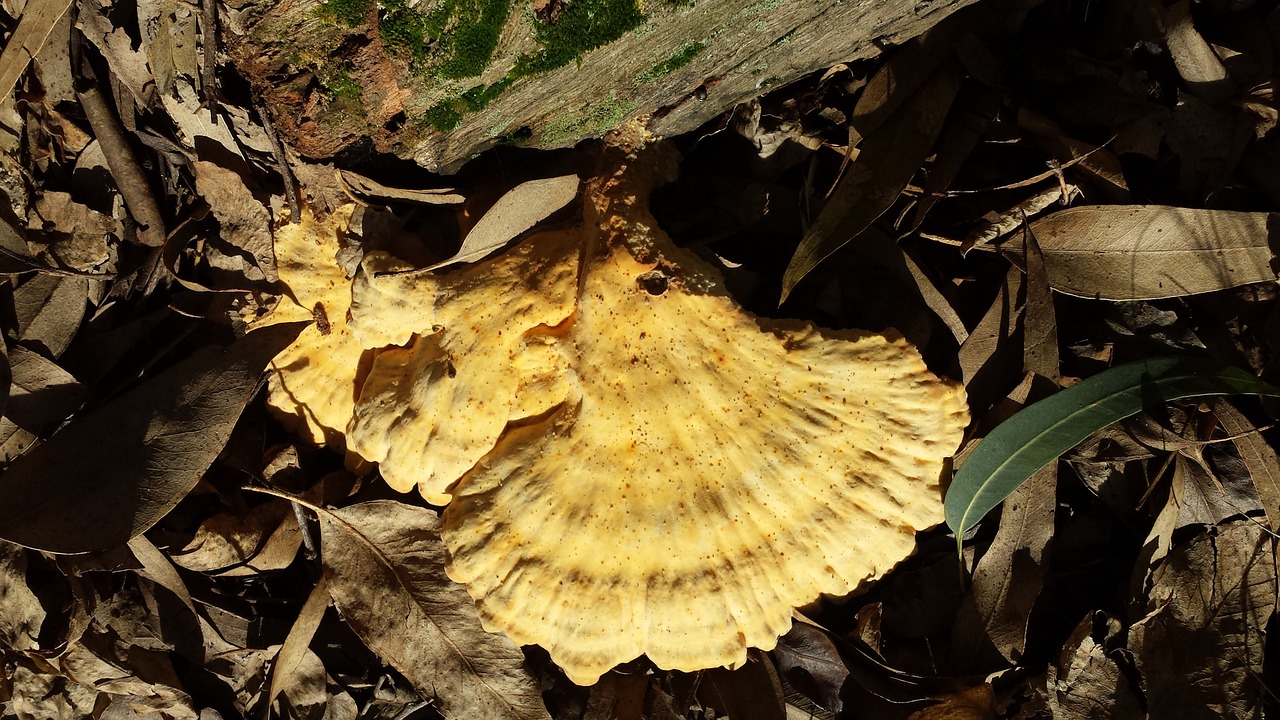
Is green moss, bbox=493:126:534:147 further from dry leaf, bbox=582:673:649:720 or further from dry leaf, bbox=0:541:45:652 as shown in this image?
dry leaf, bbox=0:541:45:652

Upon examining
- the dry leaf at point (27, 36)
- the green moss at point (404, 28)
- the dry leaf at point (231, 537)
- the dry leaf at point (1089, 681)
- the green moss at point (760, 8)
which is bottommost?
the dry leaf at point (1089, 681)

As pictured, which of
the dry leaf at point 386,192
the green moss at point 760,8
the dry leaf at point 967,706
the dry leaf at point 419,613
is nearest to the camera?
the green moss at point 760,8

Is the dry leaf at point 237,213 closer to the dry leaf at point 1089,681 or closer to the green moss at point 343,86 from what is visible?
the green moss at point 343,86

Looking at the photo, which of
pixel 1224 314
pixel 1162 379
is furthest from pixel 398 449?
pixel 1224 314

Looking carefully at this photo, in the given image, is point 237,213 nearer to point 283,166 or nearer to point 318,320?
point 283,166

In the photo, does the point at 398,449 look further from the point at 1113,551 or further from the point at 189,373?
the point at 1113,551

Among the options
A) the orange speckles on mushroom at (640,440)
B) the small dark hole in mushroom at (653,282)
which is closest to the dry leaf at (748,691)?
the orange speckles on mushroom at (640,440)

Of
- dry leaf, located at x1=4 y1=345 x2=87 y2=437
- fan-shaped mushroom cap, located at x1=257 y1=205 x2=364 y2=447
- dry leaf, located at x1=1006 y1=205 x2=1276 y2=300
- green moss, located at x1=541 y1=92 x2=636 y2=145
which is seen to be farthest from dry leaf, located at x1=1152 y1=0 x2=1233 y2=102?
dry leaf, located at x1=4 y1=345 x2=87 y2=437
